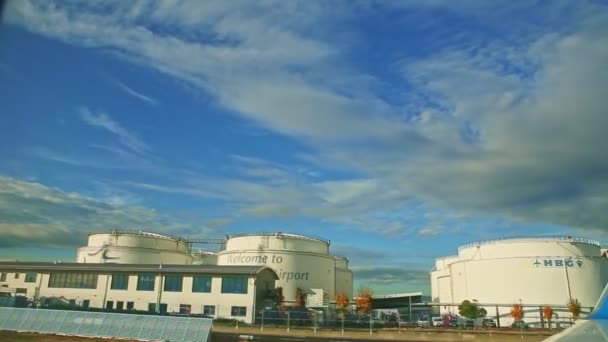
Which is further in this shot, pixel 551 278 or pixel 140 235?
pixel 140 235

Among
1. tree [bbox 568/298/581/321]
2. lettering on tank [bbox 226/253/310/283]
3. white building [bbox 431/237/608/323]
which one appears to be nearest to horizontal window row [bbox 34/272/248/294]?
lettering on tank [bbox 226/253/310/283]

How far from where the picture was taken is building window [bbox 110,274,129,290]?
169 feet

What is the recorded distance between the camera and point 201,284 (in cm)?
4884

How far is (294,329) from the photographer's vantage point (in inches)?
1570

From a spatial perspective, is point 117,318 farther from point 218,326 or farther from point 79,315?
point 218,326

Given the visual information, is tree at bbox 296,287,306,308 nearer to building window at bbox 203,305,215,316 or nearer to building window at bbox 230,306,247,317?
building window at bbox 230,306,247,317

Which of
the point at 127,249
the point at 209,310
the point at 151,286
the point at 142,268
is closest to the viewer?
the point at 209,310

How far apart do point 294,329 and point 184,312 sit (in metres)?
13.9

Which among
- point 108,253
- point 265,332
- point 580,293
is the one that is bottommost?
point 265,332

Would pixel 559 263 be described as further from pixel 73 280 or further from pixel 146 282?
pixel 73 280

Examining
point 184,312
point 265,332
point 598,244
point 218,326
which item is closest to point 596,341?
point 265,332

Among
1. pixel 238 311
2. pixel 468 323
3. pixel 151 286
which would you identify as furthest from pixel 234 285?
pixel 468 323

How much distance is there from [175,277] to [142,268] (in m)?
4.17

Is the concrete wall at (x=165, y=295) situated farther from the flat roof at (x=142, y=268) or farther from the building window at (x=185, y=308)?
the flat roof at (x=142, y=268)
